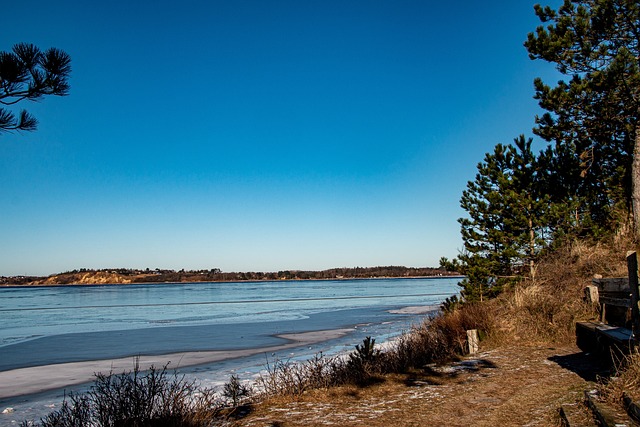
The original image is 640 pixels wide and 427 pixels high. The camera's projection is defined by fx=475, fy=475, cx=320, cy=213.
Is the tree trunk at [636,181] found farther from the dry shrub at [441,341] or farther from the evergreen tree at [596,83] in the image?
the dry shrub at [441,341]

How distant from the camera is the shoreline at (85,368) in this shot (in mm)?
10891

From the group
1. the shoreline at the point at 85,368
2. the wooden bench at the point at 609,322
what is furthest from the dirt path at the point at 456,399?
the shoreline at the point at 85,368

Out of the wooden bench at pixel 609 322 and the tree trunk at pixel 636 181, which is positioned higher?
the tree trunk at pixel 636 181

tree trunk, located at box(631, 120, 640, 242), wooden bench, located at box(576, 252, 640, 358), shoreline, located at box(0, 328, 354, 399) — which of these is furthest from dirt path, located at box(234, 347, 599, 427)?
tree trunk, located at box(631, 120, 640, 242)

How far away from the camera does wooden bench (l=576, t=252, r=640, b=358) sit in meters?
6.71

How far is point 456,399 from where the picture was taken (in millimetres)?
5945

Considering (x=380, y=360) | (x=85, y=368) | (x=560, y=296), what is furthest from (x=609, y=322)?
(x=85, y=368)

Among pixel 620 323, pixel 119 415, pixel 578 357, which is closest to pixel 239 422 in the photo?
pixel 119 415

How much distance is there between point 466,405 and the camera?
5633 mm

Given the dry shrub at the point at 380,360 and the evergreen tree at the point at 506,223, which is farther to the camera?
the evergreen tree at the point at 506,223

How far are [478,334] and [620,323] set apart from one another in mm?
2963

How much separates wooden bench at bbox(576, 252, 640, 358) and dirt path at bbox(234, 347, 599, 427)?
1.21ft

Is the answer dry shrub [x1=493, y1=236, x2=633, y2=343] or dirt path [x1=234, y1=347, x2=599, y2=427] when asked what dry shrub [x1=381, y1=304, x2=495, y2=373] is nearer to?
dry shrub [x1=493, y1=236, x2=633, y2=343]

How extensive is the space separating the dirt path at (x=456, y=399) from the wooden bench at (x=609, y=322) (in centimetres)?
37
